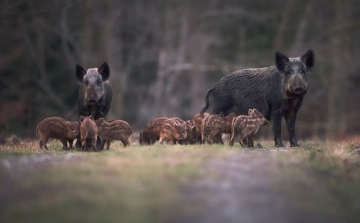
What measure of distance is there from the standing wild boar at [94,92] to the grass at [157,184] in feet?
7.03

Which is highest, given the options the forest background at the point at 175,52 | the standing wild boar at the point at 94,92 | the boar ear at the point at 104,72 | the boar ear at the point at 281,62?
the forest background at the point at 175,52

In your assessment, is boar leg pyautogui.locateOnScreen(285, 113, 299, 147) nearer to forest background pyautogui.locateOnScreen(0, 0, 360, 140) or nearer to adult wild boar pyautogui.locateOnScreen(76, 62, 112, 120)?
adult wild boar pyautogui.locateOnScreen(76, 62, 112, 120)

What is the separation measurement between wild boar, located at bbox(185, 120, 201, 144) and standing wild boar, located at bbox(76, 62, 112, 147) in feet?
5.47

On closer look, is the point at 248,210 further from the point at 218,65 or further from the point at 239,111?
the point at 218,65

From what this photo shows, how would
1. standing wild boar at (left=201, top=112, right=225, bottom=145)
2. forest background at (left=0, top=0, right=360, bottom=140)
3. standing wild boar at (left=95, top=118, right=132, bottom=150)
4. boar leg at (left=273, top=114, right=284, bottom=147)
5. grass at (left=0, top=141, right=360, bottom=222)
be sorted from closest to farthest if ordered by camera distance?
grass at (left=0, top=141, right=360, bottom=222), standing wild boar at (left=95, top=118, right=132, bottom=150), standing wild boar at (left=201, top=112, right=225, bottom=145), boar leg at (left=273, top=114, right=284, bottom=147), forest background at (left=0, top=0, right=360, bottom=140)

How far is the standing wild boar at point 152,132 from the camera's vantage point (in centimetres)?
1062

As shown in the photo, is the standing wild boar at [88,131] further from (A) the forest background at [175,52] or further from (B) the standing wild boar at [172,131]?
(A) the forest background at [175,52]

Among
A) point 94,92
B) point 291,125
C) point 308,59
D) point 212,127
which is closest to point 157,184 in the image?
point 212,127

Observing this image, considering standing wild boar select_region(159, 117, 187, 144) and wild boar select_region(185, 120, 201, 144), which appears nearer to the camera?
standing wild boar select_region(159, 117, 187, 144)

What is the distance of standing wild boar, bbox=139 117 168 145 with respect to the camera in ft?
34.8

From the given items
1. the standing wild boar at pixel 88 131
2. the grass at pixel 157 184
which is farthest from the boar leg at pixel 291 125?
the standing wild boar at pixel 88 131

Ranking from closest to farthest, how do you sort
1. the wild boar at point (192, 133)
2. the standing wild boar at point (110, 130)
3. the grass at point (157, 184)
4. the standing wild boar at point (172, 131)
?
the grass at point (157, 184) → the standing wild boar at point (110, 130) → the standing wild boar at point (172, 131) → the wild boar at point (192, 133)

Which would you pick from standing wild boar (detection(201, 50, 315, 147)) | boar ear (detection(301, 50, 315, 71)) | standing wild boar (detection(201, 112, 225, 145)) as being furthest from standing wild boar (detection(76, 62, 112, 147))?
boar ear (detection(301, 50, 315, 71))

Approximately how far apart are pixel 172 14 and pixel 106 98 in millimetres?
16936
